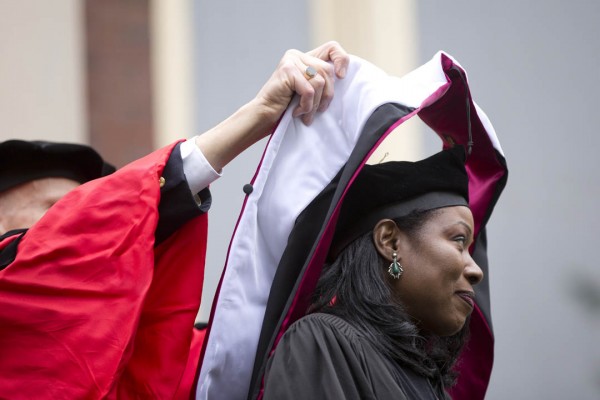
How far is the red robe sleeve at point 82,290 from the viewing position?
2623 millimetres

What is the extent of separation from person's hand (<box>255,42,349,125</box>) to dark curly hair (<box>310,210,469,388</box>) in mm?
382

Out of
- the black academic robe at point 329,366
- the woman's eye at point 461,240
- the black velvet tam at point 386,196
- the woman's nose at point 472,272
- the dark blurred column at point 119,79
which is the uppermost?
the black velvet tam at point 386,196

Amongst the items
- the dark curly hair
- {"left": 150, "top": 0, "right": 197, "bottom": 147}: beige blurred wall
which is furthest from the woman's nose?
{"left": 150, "top": 0, "right": 197, "bottom": 147}: beige blurred wall

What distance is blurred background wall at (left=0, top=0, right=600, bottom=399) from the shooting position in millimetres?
5598

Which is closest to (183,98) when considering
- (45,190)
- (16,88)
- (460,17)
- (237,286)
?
(16,88)

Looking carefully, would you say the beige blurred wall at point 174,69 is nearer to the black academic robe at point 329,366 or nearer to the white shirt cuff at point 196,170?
the white shirt cuff at point 196,170

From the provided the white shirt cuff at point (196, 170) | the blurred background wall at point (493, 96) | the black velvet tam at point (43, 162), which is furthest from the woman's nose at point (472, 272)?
the blurred background wall at point (493, 96)

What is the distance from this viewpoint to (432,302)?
2836 millimetres

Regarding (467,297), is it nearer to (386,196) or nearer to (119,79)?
(386,196)

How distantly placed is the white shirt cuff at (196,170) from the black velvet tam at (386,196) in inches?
14.8

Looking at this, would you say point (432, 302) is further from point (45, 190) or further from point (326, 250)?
point (45, 190)

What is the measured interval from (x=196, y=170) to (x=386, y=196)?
52 centimetres

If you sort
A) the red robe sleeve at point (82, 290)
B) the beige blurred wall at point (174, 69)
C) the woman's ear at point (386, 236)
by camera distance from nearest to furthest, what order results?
the red robe sleeve at point (82, 290), the woman's ear at point (386, 236), the beige blurred wall at point (174, 69)

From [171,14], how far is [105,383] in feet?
13.7
